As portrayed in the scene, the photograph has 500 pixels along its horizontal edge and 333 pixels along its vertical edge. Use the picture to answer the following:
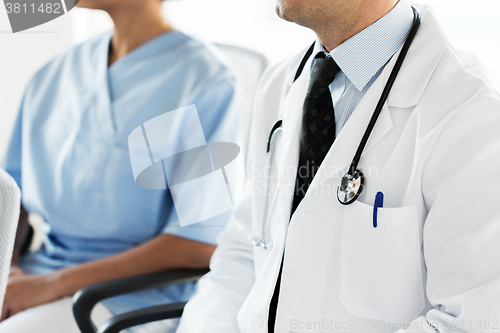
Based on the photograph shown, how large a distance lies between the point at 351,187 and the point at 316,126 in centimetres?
16

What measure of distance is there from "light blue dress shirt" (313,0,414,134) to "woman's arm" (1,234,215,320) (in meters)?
0.47

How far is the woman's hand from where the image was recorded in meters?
1.00

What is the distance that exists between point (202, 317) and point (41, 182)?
0.64 meters

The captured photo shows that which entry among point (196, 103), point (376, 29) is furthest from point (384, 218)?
point (196, 103)

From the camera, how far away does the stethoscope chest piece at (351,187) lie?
0.68 metres

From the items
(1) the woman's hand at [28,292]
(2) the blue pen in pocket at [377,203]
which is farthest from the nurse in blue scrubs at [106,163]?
(2) the blue pen in pocket at [377,203]

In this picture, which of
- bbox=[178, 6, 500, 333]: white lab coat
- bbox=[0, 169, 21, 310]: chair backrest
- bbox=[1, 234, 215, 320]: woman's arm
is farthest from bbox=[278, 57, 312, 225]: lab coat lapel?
bbox=[0, 169, 21, 310]: chair backrest

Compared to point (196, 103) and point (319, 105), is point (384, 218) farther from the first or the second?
point (196, 103)

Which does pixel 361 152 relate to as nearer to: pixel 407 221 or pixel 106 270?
pixel 407 221

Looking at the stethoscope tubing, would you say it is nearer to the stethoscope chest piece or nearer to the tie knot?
the stethoscope chest piece

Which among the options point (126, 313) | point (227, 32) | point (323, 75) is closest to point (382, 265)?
point (323, 75)

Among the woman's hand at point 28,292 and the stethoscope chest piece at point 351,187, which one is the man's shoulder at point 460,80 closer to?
the stethoscope chest piece at point 351,187

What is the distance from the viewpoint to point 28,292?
1.01 meters

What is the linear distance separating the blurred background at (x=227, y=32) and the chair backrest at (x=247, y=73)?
0.05 metres
